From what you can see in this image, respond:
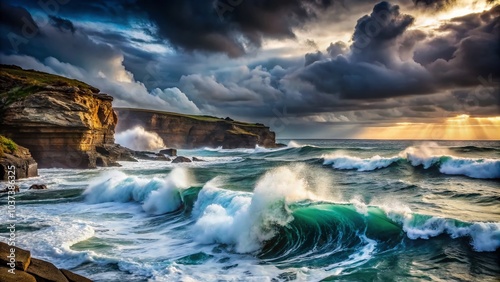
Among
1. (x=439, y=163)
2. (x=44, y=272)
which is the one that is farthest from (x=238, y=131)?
(x=44, y=272)

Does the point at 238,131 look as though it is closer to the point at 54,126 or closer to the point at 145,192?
the point at 54,126

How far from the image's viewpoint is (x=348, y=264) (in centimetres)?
859

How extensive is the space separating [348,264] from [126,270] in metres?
5.38

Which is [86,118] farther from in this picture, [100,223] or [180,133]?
[180,133]

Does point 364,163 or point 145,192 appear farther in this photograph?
point 364,163

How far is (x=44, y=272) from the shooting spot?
6.54 m

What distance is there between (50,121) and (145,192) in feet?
60.0

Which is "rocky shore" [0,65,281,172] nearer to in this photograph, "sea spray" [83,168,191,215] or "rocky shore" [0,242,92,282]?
"sea spray" [83,168,191,215]

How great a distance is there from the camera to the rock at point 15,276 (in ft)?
18.9

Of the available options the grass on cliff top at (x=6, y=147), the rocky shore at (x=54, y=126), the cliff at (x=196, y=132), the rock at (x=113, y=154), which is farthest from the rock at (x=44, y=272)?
the cliff at (x=196, y=132)

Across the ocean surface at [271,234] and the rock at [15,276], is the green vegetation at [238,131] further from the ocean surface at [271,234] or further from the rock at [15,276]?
the rock at [15,276]

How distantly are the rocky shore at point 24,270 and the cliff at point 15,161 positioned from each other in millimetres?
19609

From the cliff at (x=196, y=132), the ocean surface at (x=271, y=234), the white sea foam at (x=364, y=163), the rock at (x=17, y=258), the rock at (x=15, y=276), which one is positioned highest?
the cliff at (x=196, y=132)

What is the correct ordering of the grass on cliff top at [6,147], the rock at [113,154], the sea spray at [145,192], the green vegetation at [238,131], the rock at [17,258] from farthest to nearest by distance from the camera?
1. the green vegetation at [238,131]
2. the rock at [113,154]
3. the grass on cliff top at [6,147]
4. the sea spray at [145,192]
5. the rock at [17,258]
